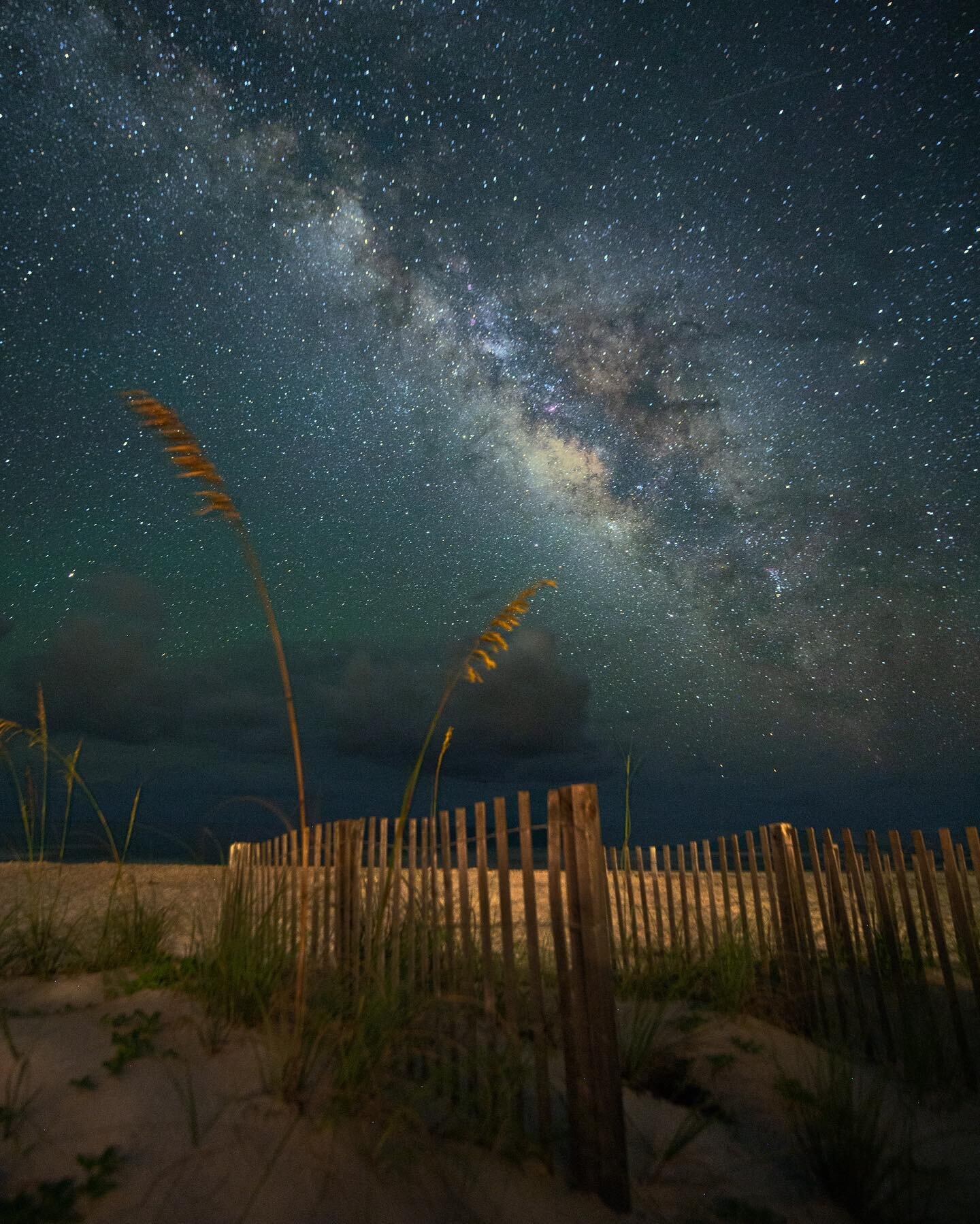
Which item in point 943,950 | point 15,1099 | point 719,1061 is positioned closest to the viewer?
point 15,1099

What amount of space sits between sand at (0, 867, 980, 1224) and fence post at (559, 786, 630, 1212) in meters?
0.15

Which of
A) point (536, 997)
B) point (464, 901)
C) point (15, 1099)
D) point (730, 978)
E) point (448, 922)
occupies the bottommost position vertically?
point (730, 978)

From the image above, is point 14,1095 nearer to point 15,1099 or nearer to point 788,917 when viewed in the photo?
point 15,1099

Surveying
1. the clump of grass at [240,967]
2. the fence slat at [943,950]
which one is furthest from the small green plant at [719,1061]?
the clump of grass at [240,967]

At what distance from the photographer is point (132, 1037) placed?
12.1ft

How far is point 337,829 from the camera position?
5.62m

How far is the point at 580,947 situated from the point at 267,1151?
1.49m

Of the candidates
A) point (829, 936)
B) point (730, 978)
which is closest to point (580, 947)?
point (730, 978)

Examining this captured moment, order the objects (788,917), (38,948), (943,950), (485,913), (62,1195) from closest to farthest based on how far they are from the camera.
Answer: (62,1195)
(485,913)
(38,948)
(943,950)
(788,917)

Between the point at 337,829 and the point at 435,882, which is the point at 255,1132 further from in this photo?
the point at 337,829

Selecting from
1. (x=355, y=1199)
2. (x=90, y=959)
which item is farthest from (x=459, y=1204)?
(x=90, y=959)

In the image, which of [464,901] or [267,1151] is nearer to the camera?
[267,1151]

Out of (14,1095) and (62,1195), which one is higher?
(14,1095)

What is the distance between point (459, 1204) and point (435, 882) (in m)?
1.80
